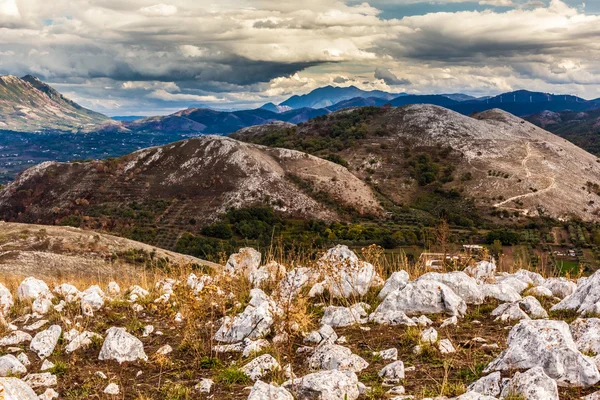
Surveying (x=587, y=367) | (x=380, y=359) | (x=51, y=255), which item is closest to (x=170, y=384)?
(x=380, y=359)

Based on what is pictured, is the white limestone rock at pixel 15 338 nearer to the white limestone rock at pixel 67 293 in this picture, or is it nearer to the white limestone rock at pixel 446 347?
the white limestone rock at pixel 67 293

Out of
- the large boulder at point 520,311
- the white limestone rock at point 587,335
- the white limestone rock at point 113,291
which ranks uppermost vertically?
the white limestone rock at point 587,335

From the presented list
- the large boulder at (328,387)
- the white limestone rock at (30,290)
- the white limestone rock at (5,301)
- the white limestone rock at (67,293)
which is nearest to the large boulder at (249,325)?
the large boulder at (328,387)

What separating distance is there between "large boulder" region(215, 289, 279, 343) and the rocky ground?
1.0 inches

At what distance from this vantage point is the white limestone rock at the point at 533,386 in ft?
17.7

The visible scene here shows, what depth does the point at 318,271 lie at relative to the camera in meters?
12.1

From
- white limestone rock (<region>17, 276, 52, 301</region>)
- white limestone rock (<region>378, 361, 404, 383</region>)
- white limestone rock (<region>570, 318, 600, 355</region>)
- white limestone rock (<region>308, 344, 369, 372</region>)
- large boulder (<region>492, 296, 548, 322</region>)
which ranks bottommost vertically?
white limestone rock (<region>17, 276, 52, 301</region>)

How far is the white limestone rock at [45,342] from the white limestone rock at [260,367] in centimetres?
453

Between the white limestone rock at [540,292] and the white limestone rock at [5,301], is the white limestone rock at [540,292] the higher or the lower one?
the higher one

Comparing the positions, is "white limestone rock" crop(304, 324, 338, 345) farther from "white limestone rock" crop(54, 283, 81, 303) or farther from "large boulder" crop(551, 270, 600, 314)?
"white limestone rock" crop(54, 283, 81, 303)

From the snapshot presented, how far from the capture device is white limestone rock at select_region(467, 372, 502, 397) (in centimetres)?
589

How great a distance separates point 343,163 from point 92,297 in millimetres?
163571

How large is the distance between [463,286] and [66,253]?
52019mm

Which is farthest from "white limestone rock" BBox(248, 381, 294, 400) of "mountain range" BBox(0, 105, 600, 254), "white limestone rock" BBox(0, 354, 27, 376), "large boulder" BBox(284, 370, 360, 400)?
"mountain range" BBox(0, 105, 600, 254)
